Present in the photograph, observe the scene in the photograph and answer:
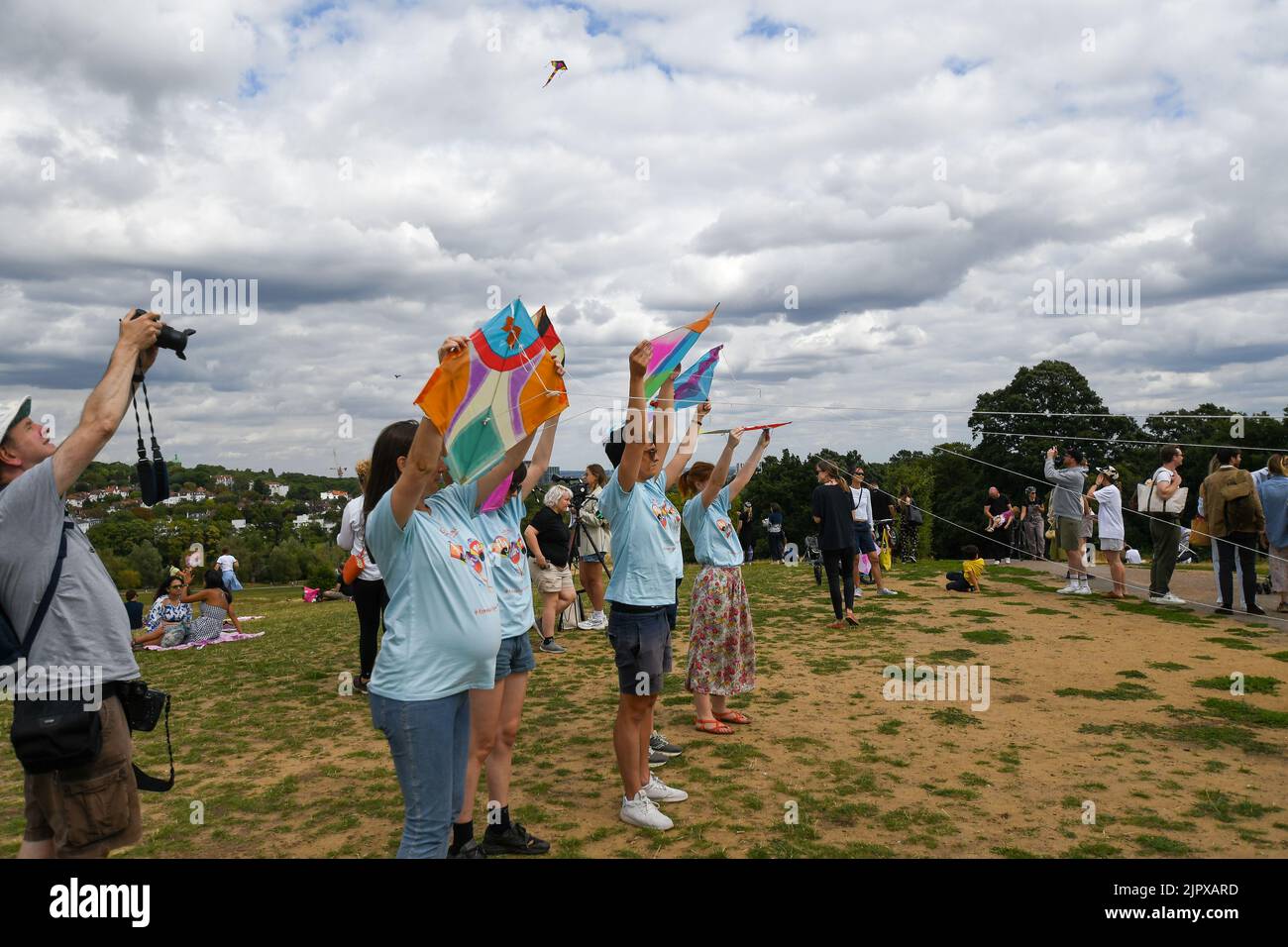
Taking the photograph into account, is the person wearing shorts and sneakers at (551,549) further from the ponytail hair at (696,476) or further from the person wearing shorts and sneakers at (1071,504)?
the person wearing shorts and sneakers at (1071,504)

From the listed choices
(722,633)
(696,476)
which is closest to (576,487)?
(696,476)

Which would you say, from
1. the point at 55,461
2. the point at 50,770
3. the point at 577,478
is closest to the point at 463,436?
the point at 55,461

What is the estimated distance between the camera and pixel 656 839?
4.32 m

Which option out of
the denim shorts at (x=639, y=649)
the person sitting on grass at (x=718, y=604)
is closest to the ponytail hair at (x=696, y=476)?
the person sitting on grass at (x=718, y=604)

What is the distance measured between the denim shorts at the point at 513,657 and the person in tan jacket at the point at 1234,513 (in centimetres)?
954

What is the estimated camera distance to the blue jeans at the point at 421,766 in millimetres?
2770

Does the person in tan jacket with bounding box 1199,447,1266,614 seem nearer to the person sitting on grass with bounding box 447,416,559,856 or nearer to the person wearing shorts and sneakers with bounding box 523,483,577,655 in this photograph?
the person wearing shorts and sneakers with bounding box 523,483,577,655

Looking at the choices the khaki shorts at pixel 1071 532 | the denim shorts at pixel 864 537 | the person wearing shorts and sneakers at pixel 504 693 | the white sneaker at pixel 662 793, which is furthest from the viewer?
the denim shorts at pixel 864 537

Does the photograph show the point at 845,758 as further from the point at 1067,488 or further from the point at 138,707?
the point at 1067,488

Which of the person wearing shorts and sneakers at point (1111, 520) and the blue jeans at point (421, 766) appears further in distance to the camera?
the person wearing shorts and sneakers at point (1111, 520)

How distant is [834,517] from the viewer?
9.70 meters

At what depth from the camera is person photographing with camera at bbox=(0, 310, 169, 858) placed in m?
2.54

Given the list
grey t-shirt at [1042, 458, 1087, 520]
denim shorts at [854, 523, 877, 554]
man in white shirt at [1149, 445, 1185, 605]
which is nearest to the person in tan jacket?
man in white shirt at [1149, 445, 1185, 605]
